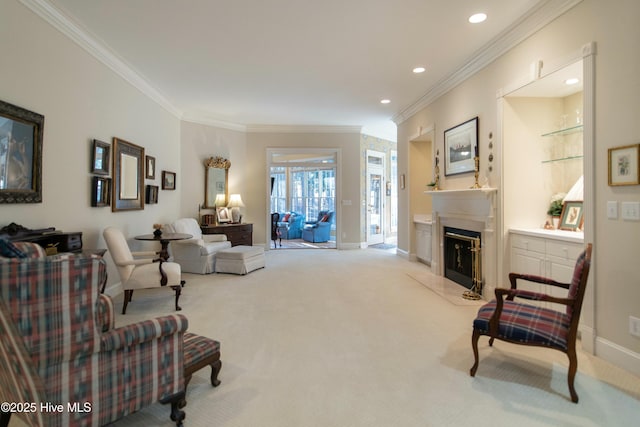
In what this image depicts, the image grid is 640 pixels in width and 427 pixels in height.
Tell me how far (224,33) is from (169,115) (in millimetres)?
3098

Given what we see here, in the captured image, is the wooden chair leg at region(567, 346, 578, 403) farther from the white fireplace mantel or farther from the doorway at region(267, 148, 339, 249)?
the doorway at region(267, 148, 339, 249)

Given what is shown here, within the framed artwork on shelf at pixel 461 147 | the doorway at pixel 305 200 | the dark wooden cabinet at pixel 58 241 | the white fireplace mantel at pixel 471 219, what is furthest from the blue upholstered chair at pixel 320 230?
the dark wooden cabinet at pixel 58 241

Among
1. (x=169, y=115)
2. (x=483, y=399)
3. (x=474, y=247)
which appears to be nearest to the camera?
(x=483, y=399)

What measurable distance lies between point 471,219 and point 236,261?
359 cm

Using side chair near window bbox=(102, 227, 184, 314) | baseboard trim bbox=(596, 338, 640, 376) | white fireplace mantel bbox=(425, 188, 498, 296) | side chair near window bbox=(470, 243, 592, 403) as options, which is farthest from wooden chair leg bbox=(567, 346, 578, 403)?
side chair near window bbox=(102, 227, 184, 314)

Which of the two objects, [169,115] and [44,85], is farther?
[169,115]

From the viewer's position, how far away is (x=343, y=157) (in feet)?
26.5

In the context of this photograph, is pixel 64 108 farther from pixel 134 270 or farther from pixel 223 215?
pixel 223 215

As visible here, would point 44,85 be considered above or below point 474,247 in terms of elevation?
above

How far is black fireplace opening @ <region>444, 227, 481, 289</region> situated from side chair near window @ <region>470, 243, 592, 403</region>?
187 cm

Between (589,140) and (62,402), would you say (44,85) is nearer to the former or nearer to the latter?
(62,402)

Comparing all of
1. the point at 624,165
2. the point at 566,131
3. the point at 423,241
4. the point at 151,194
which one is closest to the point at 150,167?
the point at 151,194

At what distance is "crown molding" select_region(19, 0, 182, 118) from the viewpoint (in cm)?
292

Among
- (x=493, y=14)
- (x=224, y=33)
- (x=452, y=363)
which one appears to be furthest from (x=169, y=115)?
(x=452, y=363)
